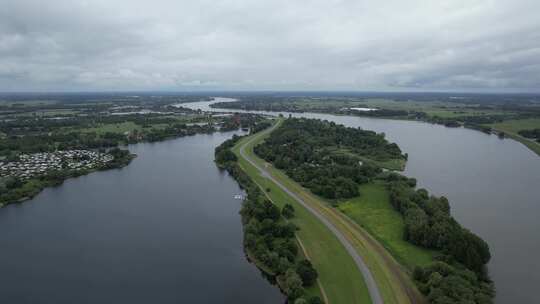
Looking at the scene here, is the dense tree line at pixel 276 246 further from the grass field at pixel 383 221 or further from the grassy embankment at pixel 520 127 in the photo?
the grassy embankment at pixel 520 127

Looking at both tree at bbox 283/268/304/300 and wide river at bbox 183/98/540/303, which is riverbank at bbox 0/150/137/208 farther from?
wide river at bbox 183/98/540/303

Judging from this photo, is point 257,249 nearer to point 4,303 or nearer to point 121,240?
point 121,240

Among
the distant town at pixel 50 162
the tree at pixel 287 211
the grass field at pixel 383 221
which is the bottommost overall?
the grass field at pixel 383 221

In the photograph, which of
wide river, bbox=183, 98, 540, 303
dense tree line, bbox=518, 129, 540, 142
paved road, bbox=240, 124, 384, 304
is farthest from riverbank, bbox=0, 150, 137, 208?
dense tree line, bbox=518, 129, 540, 142

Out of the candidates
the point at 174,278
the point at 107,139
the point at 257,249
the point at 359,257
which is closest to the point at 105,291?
the point at 174,278

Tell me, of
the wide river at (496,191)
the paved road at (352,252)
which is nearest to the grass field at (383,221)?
the paved road at (352,252)
